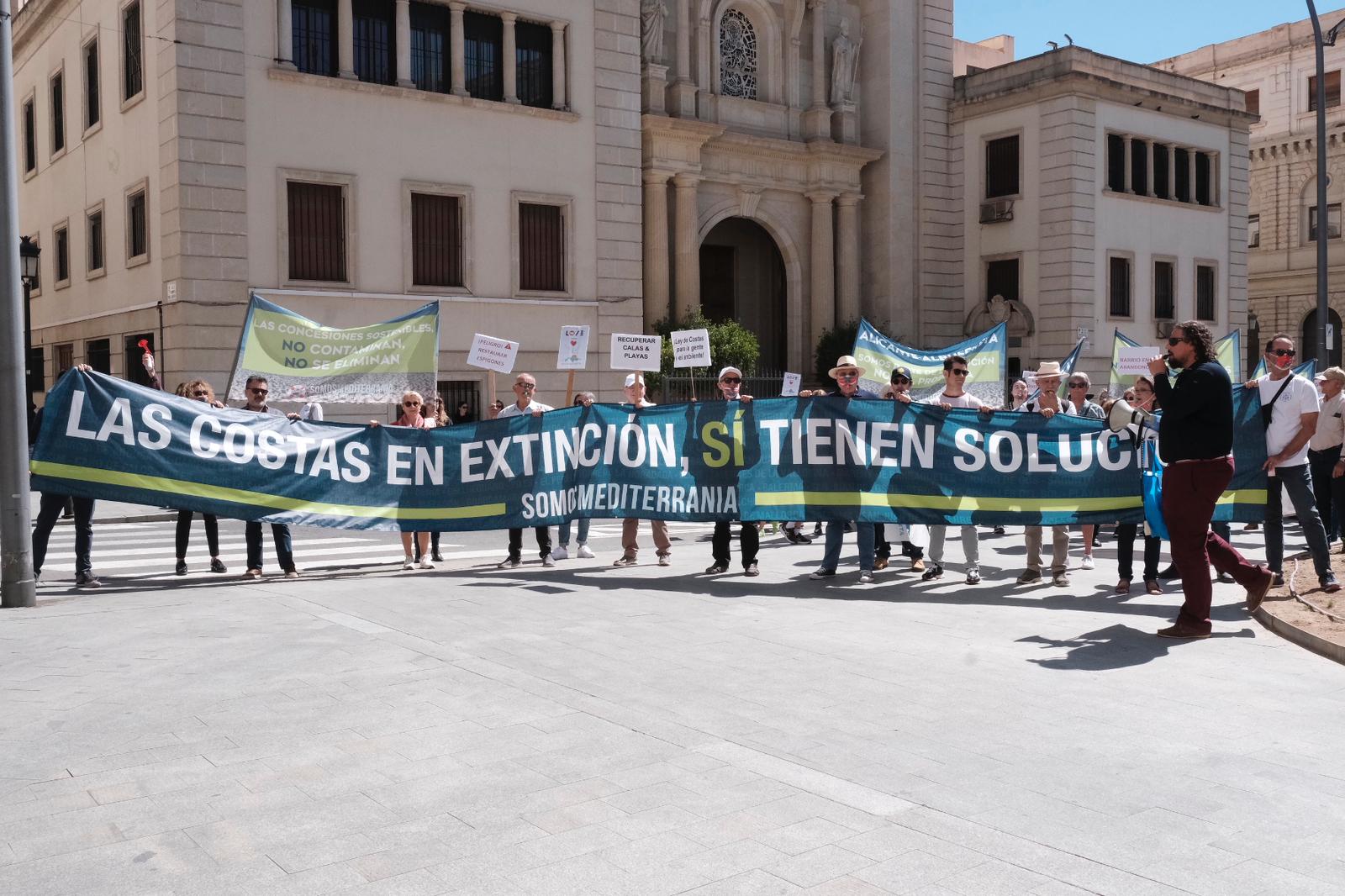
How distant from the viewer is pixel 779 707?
21.7 feet

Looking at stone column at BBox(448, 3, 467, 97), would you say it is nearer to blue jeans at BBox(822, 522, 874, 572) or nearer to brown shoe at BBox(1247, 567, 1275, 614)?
blue jeans at BBox(822, 522, 874, 572)

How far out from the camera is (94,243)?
28.8 m

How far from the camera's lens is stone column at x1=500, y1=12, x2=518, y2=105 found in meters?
27.1

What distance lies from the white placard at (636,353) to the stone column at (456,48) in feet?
37.9

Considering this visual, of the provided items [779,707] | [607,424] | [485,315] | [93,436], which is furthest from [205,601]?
[485,315]

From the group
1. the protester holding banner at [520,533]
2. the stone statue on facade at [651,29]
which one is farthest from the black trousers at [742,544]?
the stone statue on facade at [651,29]

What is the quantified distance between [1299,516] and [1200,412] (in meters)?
2.34

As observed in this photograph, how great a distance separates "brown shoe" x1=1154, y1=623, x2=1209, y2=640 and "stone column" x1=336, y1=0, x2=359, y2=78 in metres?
20.9

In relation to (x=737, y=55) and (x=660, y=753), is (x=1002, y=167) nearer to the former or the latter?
(x=737, y=55)

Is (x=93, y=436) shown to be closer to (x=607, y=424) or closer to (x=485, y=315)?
(x=607, y=424)

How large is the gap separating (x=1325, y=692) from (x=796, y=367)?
29.7 m

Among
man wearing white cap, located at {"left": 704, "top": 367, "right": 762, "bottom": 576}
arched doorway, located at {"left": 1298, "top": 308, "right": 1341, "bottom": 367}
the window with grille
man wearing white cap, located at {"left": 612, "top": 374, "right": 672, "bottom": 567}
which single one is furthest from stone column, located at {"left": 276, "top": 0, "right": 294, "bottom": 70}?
arched doorway, located at {"left": 1298, "top": 308, "right": 1341, "bottom": 367}

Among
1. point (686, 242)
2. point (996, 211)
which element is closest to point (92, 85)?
point (686, 242)

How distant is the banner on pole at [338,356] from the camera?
17266 mm
